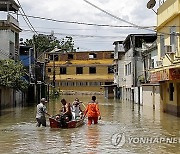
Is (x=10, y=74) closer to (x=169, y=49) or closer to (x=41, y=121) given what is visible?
(x=41, y=121)

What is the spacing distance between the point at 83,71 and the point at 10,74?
4998 cm

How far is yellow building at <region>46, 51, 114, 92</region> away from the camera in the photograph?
8725 cm

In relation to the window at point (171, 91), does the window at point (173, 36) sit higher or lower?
higher

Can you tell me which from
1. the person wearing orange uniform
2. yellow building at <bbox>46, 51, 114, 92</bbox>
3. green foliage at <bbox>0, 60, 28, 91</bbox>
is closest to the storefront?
the person wearing orange uniform

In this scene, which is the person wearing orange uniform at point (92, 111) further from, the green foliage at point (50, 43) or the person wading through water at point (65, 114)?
the green foliage at point (50, 43)

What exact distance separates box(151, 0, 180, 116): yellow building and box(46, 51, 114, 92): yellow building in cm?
5230

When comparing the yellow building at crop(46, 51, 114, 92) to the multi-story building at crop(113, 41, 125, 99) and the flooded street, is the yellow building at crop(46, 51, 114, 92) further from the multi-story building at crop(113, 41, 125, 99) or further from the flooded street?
the flooded street

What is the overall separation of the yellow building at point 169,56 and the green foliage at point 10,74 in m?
12.7

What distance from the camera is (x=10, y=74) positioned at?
1495 inches

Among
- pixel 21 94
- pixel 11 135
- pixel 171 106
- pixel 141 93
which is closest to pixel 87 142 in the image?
pixel 11 135

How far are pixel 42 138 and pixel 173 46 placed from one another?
12.0m

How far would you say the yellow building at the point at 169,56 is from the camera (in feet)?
87.4

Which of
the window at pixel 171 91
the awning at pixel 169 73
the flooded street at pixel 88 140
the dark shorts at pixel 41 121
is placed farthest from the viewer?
the window at pixel 171 91

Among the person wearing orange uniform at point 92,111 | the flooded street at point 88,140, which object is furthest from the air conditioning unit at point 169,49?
the person wearing orange uniform at point 92,111
